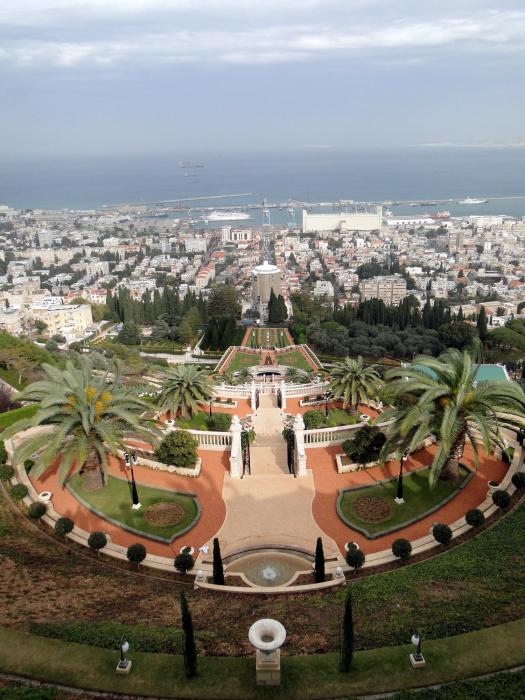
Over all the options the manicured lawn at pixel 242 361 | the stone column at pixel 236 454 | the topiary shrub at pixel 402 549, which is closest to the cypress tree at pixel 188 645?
the topiary shrub at pixel 402 549

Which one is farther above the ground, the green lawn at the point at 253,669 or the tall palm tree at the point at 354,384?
the green lawn at the point at 253,669

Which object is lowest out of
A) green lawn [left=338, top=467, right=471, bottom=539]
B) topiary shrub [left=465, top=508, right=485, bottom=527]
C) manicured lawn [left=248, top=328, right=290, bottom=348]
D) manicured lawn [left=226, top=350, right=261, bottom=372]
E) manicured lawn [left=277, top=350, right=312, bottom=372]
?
manicured lawn [left=248, top=328, right=290, bottom=348]

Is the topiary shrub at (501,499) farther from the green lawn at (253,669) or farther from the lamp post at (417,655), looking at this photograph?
the lamp post at (417,655)

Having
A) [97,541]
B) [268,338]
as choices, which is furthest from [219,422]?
[268,338]

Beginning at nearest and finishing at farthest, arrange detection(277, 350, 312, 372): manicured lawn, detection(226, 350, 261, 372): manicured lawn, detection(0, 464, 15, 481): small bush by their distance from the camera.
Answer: detection(0, 464, 15, 481): small bush → detection(226, 350, 261, 372): manicured lawn → detection(277, 350, 312, 372): manicured lawn

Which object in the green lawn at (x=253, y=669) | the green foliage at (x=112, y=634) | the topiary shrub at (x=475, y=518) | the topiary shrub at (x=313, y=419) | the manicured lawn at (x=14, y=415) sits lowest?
the topiary shrub at (x=313, y=419)

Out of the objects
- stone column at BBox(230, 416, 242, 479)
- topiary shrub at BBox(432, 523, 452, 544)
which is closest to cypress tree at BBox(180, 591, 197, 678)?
topiary shrub at BBox(432, 523, 452, 544)

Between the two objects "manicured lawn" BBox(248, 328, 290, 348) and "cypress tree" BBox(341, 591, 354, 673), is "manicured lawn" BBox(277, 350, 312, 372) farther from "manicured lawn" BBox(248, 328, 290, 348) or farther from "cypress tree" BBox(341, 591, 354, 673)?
"cypress tree" BBox(341, 591, 354, 673)
